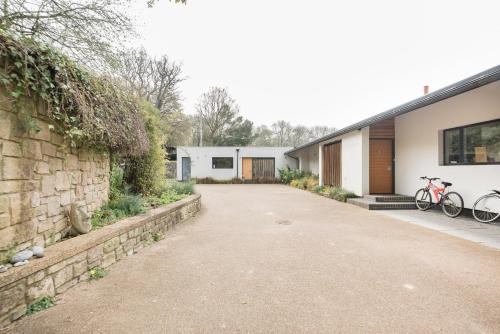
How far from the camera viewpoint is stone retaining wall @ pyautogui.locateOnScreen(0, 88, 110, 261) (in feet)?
7.06

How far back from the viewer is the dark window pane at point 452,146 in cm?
605

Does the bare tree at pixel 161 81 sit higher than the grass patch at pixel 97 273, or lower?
higher

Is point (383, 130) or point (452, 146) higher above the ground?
point (383, 130)

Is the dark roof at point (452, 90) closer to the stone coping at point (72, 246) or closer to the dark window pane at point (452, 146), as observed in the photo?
the dark window pane at point (452, 146)

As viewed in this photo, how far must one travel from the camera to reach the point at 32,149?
246cm

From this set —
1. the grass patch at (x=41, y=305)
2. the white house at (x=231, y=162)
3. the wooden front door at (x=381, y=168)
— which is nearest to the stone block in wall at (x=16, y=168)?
the grass patch at (x=41, y=305)

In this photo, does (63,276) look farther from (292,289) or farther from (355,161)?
(355,161)

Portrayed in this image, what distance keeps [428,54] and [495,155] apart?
6612mm

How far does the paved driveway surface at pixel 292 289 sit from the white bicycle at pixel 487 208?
175cm

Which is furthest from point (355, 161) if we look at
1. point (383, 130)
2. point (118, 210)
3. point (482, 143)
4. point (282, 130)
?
point (282, 130)

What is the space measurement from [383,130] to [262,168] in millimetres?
11612

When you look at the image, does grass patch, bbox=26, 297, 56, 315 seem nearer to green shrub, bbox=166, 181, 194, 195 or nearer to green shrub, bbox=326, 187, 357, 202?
green shrub, bbox=166, 181, 194, 195

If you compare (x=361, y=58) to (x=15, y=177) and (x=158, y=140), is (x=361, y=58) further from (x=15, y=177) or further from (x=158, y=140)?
(x=15, y=177)

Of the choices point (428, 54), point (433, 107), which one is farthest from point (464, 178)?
A: point (428, 54)
